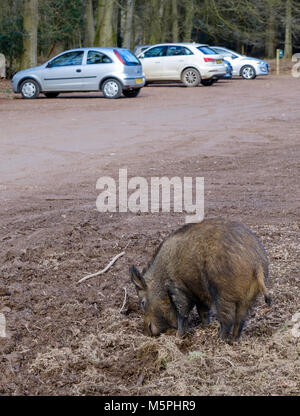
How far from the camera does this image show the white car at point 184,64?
3072 centimetres

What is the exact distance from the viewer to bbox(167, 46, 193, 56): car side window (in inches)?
1216

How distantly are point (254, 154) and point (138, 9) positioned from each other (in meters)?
42.4

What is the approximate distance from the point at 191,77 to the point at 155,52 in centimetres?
218

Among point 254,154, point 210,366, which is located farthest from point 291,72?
point 210,366

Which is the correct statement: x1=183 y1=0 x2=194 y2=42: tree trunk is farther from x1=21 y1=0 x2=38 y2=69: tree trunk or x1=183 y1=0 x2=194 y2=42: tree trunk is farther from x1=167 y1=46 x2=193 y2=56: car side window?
x1=21 y1=0 x2=38 y2=69: tree trunk

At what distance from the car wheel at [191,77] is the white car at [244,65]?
6.55 meters

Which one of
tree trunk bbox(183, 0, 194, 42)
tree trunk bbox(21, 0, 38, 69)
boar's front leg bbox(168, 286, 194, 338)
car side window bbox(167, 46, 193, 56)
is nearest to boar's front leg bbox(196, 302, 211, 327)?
boar's front leg bbox(168, 286, 194, 338)

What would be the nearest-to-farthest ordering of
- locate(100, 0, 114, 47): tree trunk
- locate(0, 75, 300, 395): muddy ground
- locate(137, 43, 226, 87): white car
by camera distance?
locate(0, 75, 300, 395): muddy ground, locate(137, 43, 226, 87): white car, locate(100, 0, 114, 47): tree trunk

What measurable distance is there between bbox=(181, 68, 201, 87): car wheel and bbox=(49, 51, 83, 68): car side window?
685cm

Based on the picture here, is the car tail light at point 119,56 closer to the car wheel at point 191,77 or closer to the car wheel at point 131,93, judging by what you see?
the car wheel at point 131,93

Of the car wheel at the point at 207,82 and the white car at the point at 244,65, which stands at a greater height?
the white car at the point at 244,65

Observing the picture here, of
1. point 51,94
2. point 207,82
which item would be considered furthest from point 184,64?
point 51,94

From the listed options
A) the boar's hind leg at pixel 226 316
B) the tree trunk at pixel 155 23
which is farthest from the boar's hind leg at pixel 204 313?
the tree trunk at pixel 155 23
